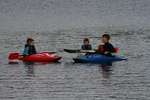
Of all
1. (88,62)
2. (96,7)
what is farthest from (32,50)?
(96,7)

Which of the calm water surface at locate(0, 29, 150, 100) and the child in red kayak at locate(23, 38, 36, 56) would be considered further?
the child in red kayak at locate(23, 38, 36, 56)

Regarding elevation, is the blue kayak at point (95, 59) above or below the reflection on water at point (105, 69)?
above

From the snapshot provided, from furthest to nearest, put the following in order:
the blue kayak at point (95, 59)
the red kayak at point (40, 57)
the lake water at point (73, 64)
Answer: the red kayak at point (40, 57) → the blue kayak at point (95, 59) → the lake water at point (73, 64)

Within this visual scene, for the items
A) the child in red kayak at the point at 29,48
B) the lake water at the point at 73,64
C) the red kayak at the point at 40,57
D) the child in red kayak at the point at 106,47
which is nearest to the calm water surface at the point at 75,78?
the lake water at the point at 73,64

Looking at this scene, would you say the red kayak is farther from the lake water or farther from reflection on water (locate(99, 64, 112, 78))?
reflection on water (locate(99, 64, 112, 78))

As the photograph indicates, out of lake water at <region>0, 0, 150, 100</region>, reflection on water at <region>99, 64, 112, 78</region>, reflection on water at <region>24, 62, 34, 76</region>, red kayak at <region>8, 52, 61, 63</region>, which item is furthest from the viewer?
red kayak at <region>8, 52, 61, 63</region>

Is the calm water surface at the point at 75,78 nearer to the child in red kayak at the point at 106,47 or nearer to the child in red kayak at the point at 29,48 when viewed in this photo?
the child in red kayak at the point at 106,47

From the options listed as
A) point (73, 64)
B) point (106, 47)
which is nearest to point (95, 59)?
point (106, 47)

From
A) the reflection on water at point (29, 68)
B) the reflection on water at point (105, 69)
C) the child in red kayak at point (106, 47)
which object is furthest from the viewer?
the child in red kayak at point (106, 47)

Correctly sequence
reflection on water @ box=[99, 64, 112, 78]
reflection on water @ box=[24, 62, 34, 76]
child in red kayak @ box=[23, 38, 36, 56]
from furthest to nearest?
child in red kayak @ box=[23, 38, 36, 56], reflection on water @ box=[24, 62, 34, 76], reflection on water @ box=[99, 64, 112, 78]

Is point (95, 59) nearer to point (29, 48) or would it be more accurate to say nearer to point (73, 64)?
point (73, 64)

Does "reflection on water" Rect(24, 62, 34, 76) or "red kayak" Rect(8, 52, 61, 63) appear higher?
"red kayak" Rect(8, 52, 61, 63)

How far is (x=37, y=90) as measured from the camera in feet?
102

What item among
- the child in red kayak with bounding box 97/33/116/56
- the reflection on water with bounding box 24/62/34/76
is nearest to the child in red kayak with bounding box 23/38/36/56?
the reflection on water with bounding box 24/62/34/76
